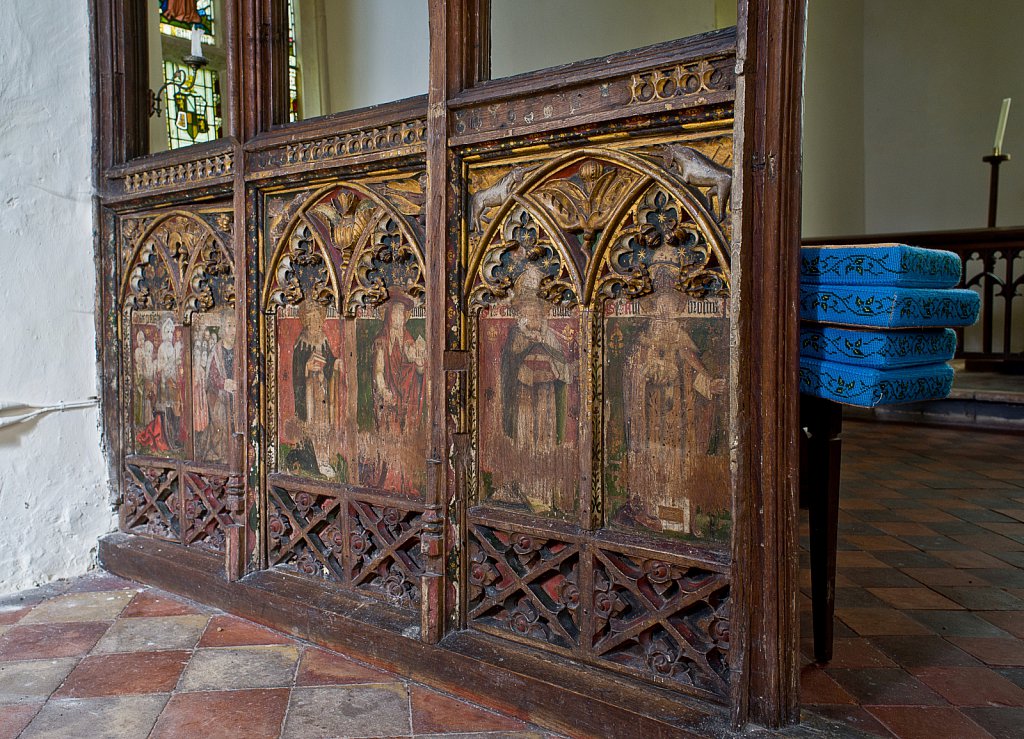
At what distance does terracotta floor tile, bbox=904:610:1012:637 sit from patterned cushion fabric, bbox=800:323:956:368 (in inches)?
38.5

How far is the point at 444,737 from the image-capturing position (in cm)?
204

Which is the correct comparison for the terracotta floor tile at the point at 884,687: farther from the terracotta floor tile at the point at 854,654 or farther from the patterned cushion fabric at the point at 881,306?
the patterned cushion fabric at the point at 881,306

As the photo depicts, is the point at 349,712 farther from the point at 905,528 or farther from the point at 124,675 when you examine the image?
the point at 905,528

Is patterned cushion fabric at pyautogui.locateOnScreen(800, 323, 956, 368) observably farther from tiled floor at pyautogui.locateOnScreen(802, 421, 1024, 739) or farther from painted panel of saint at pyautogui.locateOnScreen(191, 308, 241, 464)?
painted panel of saint at pyautogui.locateOnScreen(191, 308, 241, 464)

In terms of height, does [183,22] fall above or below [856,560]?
above

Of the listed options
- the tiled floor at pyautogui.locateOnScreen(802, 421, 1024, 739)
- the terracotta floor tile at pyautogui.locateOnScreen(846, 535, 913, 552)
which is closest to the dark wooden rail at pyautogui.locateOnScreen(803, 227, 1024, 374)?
the tiled floor at pyautogui.locateOnScreen(802, 421, 1024, 739)

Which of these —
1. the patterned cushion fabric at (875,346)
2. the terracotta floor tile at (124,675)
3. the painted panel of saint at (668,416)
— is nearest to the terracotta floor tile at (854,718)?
the painted panel of saint at (668,416)

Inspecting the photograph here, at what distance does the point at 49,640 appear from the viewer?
8.74 ft

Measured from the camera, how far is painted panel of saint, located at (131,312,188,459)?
3221mm

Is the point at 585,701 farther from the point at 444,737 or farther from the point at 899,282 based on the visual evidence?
the point at 899,282

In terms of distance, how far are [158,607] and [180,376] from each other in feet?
2.88

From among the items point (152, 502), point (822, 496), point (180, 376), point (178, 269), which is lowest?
point (152, 502)

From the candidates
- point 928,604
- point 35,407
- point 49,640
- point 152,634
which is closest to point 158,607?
point 152,634

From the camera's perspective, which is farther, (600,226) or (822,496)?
(822,496)
